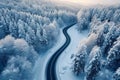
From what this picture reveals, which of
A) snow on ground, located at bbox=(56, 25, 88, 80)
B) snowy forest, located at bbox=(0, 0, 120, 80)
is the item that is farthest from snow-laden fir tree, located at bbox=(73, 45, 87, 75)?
snow on ground, located at bbox=(56, 25, 88, 80)

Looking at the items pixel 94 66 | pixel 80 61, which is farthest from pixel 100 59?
pixel 80 61

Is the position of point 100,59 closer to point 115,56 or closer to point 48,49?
point 115,56

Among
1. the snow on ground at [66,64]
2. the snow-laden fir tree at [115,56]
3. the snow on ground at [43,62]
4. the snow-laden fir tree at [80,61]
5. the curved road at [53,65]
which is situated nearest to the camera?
the snow-laden fir tree at [115,56]

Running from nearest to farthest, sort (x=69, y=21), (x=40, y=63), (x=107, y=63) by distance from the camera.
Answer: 1. (x=107, y=63)
2. (x=40, y=63)
3. (x=69, y=21)

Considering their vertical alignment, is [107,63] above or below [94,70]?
above

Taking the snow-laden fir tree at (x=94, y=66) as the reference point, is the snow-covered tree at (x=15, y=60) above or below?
above

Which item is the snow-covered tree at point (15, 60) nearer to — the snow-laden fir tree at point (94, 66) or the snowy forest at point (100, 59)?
the snowy forest at point (100, 59)

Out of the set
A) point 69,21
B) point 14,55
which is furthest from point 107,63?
point 69,21

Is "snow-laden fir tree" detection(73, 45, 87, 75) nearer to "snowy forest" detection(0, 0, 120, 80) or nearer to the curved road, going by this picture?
"snowy forest" detection(0, 0, 120, 80)

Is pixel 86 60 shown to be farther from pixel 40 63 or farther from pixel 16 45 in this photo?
pixel 16 45

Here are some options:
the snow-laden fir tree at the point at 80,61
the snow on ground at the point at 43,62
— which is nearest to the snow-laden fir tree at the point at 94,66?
the snow-laden fir tree at the point at 80,61

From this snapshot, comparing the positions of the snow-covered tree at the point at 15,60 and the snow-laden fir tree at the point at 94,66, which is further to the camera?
the snow-covered tree at the point at 15,60
